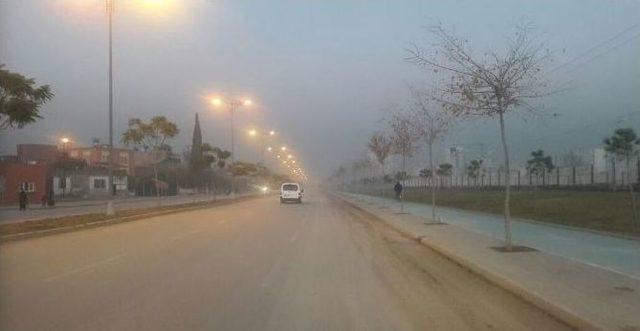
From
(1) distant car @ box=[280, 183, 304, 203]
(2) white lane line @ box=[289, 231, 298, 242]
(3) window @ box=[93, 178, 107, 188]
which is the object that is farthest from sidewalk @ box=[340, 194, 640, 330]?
(3) window @ box=[93, 178, 107, 188]

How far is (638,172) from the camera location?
38.9m

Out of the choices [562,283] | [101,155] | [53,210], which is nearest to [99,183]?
[53,210]

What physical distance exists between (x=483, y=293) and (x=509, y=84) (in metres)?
7.15

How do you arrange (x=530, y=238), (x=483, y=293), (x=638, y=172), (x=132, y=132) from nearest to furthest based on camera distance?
(x=483, y=293) → (x=530, y=238) → (x=638, y=172) → (x=132, y=132)

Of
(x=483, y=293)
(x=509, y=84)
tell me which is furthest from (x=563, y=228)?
(x=483, y=293)

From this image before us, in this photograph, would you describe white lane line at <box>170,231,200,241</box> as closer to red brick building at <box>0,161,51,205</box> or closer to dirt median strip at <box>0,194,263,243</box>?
dirt median strip at <box>0,194,263,243</box>

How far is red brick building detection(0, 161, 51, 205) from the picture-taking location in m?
55.1

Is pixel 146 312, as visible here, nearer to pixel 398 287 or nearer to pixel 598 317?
pixel 398 287

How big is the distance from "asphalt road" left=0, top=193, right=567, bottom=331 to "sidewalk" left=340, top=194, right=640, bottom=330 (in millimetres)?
265

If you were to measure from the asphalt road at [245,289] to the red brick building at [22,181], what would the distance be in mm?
38720

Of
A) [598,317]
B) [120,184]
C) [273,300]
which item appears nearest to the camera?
[598,317]

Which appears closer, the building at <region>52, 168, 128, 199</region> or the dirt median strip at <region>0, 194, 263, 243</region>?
the dirt median strip at <region>0, 194, 263, 243</region>

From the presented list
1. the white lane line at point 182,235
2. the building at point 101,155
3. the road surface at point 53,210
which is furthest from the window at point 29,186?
the building at point 101,155

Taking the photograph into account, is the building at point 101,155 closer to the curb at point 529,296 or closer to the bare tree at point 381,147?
the bare tree at point 381,147
